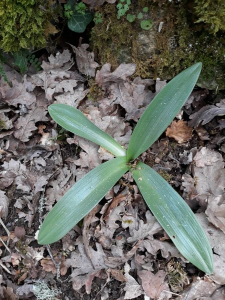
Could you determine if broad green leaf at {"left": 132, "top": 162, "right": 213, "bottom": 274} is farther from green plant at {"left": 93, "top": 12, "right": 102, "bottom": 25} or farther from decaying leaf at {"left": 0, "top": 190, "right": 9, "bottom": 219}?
green plant at {"left": 93, "top": 12, "right": 102, "bottom": 25}

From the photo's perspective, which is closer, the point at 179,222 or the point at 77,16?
the point at 179,222

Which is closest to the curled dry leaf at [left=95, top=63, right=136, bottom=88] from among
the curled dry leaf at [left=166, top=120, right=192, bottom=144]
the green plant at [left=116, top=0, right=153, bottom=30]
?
the green plant at [left=116, top=0, right=153, bottom=30]

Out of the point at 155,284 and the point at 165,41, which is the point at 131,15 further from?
the point at 155,284

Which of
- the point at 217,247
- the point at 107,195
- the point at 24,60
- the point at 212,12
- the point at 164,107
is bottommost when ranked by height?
the point at 217,247

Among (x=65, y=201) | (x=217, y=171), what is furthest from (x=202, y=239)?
(x=65, y=201)

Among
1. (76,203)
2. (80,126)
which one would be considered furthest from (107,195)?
(80,126)

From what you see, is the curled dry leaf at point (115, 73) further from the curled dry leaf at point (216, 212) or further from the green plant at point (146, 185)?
the curled dry leaf at point (216, 212)

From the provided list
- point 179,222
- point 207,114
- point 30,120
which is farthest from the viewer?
point 30,120

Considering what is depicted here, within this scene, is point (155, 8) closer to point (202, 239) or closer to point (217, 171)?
point (217, 171)
